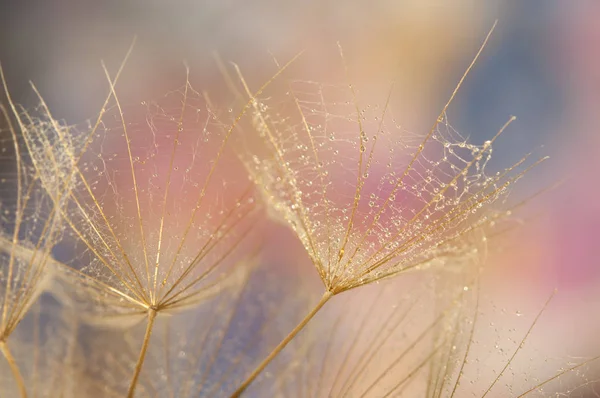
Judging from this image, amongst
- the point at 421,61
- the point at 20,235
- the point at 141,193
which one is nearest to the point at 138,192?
the point at 141,193

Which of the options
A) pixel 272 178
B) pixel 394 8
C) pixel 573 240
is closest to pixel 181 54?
pixel 394 8

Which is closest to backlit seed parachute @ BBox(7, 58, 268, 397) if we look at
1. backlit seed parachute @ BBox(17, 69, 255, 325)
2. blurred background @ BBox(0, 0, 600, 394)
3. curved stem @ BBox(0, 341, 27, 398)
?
backlit seed parachute @ BBox(17, 69, 255, 325)

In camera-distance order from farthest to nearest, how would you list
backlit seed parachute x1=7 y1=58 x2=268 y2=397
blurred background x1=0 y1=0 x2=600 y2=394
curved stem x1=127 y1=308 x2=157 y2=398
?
1. blurred background x1=0 y1=0 x2=600 y2=394
2. backlit seed parachute x1=7 y1=58 x2=268 y2=397
3. curved stem x1=127 y1=308 x2=157 y2=398

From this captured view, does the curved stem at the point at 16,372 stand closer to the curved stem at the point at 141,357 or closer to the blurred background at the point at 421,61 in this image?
the curved stem at the point at 141,357

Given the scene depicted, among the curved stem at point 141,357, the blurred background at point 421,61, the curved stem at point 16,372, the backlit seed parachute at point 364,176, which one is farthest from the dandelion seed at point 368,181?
the blurred background at point 421,61

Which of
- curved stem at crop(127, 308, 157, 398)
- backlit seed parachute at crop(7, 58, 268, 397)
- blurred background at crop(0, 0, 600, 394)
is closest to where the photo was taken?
curved stem at crop(127, 308, 157, 398)

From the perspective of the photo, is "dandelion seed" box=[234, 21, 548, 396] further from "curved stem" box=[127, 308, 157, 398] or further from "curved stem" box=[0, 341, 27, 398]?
"curved stem" box=[0, 341, 27, 398]

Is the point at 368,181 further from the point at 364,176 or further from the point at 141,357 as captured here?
the point at 141,357
